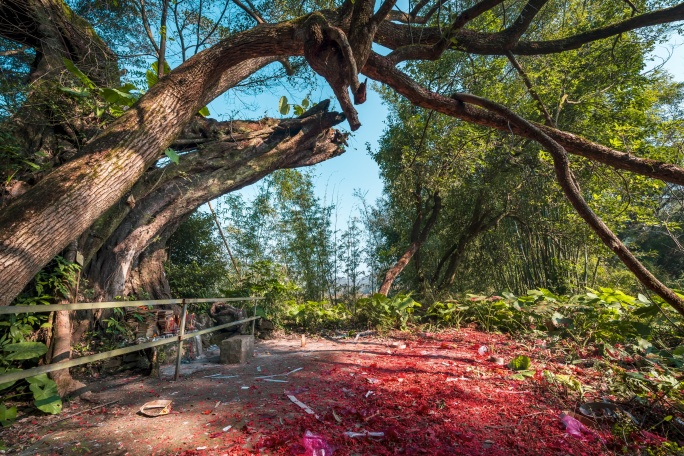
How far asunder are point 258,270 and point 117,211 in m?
2.63

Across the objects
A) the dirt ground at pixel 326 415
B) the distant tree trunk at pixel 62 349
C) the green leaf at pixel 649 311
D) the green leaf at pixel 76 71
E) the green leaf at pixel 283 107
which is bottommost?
the dirt ground at pixel 326 415

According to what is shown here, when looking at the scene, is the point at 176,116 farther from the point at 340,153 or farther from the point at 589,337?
the point at 340,153

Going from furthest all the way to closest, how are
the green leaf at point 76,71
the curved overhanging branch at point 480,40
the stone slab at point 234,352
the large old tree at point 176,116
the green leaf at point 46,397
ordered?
the stone slab at point 234,352, the green leaf at point 76,71, the curved overhanging branch at point 480,40, the green leaf at point 46,397, the large old tree at point 176,116

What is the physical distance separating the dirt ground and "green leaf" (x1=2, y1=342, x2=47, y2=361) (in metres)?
0.48

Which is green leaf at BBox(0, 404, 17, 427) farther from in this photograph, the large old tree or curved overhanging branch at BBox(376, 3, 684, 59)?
curved overhanging branch at BBox(376, 3, 684, 59)

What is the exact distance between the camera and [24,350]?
237 cm

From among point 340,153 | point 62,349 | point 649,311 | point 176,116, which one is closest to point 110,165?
A: point 176,116

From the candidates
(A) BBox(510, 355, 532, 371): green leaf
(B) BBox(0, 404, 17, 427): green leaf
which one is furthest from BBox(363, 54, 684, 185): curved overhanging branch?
(B) BBox(0, 404, 17, 427): green leaf

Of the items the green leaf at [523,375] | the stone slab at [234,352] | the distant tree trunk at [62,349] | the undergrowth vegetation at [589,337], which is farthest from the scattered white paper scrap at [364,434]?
the distant tree trunk at [62,349]

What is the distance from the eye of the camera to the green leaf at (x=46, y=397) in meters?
2.21

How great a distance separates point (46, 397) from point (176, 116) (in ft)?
7.62

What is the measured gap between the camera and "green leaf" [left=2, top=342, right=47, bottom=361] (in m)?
2.29

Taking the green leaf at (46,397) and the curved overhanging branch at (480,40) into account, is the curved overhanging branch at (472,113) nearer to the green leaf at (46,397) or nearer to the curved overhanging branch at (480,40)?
the curved overhanging branch at (480,40)

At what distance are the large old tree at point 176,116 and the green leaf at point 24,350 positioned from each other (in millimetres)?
1035
